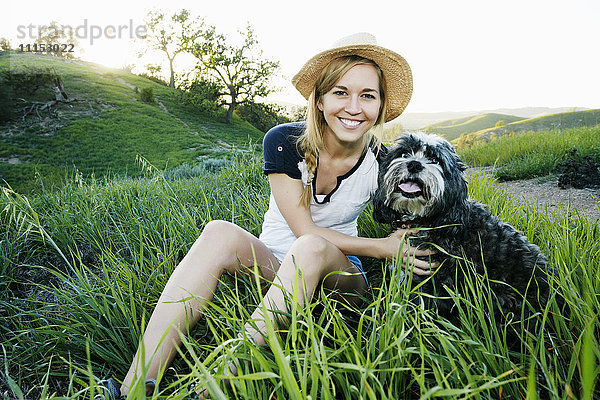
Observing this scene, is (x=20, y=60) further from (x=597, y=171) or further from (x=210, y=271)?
(x=597, y=171)

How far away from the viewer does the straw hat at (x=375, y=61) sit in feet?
7.89

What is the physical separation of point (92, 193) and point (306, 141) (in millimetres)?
3333

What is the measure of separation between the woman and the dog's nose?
0.42 m

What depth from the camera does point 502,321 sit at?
1.78m

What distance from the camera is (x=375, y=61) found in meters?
2.53

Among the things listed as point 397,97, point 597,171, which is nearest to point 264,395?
point 397,97

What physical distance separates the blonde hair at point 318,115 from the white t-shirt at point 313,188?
0.25ft

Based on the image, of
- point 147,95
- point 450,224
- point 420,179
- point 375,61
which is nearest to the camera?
point 450,224

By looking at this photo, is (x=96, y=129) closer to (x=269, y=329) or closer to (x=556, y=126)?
(x=556, y=126)

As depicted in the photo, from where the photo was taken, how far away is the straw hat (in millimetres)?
2404

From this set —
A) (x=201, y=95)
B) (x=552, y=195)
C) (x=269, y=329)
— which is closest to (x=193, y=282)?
(x=269, y=329)

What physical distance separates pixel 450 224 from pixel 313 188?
1.04m

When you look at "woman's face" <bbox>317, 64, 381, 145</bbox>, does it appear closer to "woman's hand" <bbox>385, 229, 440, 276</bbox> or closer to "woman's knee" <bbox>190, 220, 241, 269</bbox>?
"woman's hand" <bbox>385, 229, 440, 276</bbox>

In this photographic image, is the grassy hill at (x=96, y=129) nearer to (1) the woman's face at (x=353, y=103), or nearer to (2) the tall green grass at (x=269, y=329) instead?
(2) the tall green grass at (x=269, y=329)
